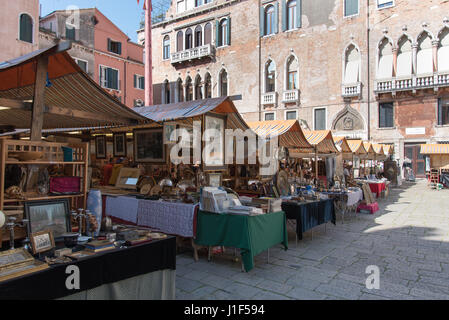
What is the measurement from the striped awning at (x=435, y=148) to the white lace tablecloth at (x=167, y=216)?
15736 mm

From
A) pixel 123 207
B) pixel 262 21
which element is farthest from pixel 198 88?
pixel 123 207

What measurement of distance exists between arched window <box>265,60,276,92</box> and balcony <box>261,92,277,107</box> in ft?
1.78

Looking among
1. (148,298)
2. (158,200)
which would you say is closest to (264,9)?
(158,200)

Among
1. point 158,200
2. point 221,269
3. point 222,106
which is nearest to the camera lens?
point 221,269

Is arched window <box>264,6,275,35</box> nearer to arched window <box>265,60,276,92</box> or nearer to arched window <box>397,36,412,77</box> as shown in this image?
arched window <box>265,60,276,92</box>

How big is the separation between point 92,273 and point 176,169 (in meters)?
3.75

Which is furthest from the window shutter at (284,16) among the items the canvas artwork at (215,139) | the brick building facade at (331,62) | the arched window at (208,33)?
the canvas artwork at (215,139)

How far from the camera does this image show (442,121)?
1745 centimetres

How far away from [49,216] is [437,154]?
18.7 meters

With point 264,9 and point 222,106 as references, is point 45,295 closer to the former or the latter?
point 222,106

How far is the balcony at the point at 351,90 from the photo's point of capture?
18.9m

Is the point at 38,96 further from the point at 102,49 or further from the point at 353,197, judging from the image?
the point at 102,49

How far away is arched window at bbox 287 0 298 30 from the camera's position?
21219 millimetres

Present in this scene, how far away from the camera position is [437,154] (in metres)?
16.6
